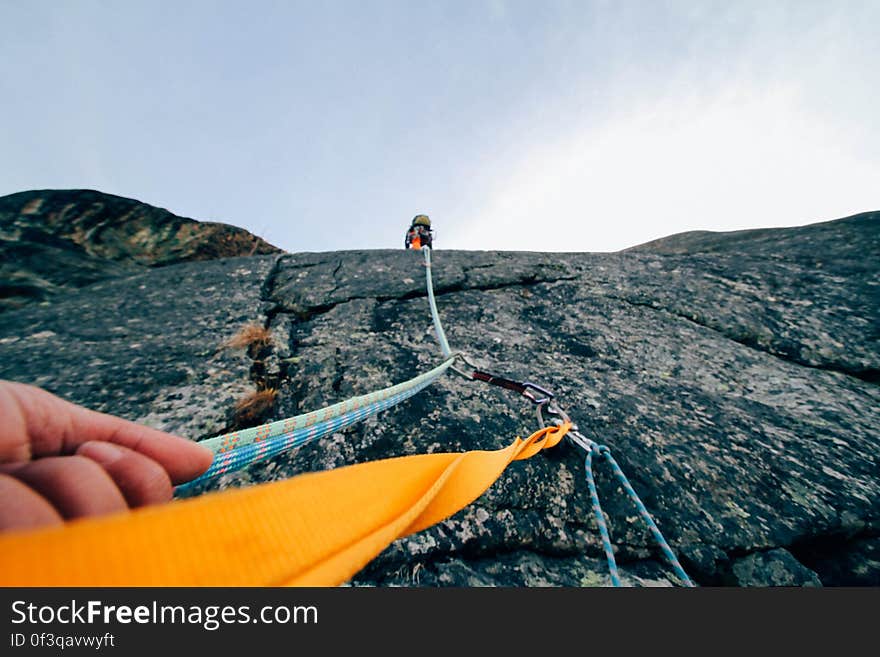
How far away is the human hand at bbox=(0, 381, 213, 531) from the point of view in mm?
406

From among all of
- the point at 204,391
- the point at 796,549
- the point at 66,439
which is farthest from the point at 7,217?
the point at 796,549

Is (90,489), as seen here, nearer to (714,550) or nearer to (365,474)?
(365,474)

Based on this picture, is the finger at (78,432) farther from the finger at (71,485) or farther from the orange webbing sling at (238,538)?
the orange webbing sling at (238,538)

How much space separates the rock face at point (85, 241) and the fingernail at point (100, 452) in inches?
139

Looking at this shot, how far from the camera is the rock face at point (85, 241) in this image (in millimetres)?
2982

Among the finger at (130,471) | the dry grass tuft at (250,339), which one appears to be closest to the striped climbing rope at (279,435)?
the finger at (130,471)

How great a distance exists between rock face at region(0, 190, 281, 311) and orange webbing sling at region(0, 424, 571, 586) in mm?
3760

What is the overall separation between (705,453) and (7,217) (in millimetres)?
6030

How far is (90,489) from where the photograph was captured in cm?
45

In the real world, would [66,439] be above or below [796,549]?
above

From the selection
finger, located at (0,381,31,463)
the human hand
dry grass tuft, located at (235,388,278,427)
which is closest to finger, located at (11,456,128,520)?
the human hand

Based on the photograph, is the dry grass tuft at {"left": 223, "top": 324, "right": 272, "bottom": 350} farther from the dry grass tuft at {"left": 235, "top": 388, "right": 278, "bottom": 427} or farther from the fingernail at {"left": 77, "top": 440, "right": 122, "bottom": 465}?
the fingernail at {"left": 77, "top": 440, "right": 122, "bottom": 465}

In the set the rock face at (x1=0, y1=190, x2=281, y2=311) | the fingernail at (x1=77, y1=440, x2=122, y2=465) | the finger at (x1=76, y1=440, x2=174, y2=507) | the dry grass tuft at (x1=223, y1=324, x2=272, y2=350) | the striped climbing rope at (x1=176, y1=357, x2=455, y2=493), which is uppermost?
the rock face at (x1=0, y1=190, x2=281, y2=311)

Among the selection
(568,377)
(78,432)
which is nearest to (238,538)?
(78,432)
